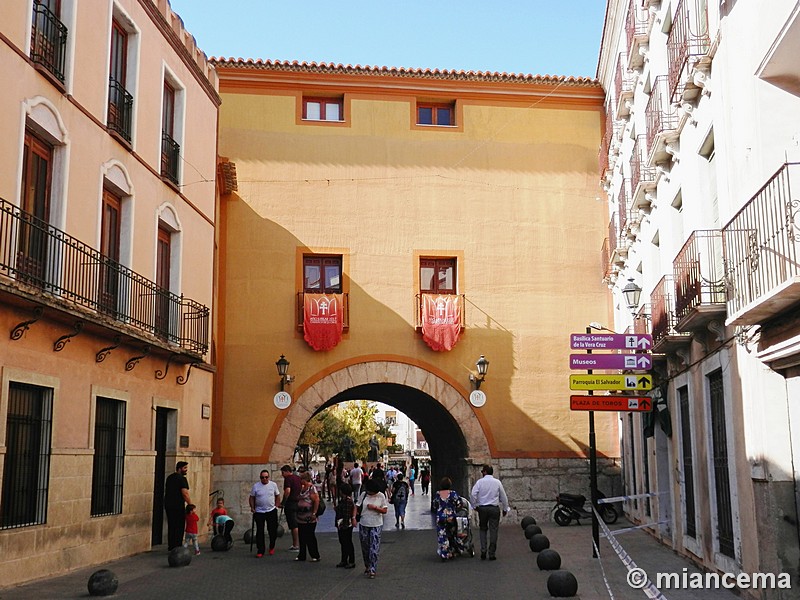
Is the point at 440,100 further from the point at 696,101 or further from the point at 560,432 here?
the point at 696,101

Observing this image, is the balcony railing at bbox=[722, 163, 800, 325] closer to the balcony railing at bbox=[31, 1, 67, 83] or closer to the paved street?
the paved street

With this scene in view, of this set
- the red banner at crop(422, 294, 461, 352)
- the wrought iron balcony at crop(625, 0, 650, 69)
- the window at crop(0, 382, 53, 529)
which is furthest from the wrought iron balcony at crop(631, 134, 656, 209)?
the window at crop(0, 382, 53, 529)

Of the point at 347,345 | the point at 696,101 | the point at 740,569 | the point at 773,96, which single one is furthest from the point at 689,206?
the point at 347,345

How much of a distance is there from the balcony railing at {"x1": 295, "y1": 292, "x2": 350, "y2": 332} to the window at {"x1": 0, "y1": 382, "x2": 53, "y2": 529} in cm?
931

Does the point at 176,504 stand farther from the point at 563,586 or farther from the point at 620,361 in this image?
the point at 620,361

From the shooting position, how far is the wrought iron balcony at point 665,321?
13.6 m

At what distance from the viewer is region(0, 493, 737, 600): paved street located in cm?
1123

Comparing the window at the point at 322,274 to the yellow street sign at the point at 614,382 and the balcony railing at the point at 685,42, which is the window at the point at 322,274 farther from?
the balcony railing at the point at 685,42

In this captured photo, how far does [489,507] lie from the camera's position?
14.9 metres

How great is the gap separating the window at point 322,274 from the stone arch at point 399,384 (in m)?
1.87

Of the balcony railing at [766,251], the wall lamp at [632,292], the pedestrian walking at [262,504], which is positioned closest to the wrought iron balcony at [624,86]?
the wall lamp at [632,292]

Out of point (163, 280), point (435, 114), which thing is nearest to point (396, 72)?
point (435, 114)

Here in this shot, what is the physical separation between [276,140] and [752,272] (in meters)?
14.8

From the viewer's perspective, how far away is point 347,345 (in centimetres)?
2169
